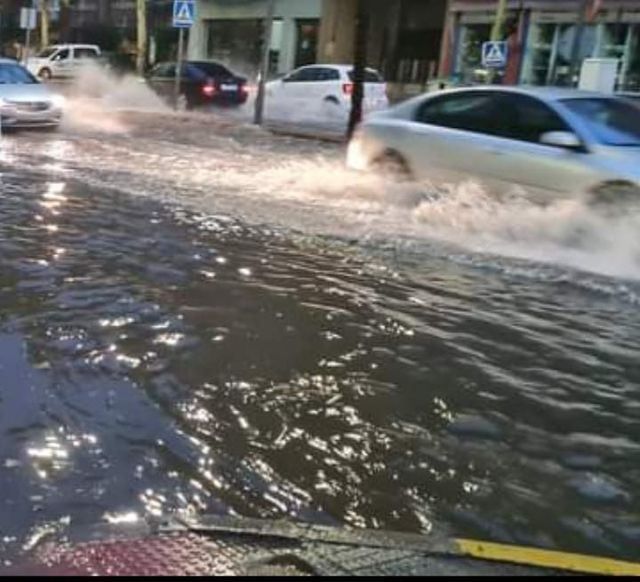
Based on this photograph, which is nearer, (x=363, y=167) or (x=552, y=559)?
(x=552, y=559)

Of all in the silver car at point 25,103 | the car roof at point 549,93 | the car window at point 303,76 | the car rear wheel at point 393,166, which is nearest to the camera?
the car roof at point 549,93

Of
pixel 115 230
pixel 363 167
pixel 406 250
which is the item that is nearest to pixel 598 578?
pixel 406 250

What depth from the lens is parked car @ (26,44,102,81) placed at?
4278cm

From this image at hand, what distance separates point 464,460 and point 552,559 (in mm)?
1170

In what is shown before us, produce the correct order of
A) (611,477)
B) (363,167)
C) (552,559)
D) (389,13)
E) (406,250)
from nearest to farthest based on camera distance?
(552,559) < (611,477) < (406,250) < (363,167) < (389,13)

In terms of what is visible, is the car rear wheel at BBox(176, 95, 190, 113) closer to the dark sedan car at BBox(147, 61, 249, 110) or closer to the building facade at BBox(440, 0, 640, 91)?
the dark sedan car at BBox(147, 61, 249, 110)

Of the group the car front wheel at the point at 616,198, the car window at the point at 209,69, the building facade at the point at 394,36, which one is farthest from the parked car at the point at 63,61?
the car front wheel at the point at 616,198

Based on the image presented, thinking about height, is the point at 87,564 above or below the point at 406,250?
above

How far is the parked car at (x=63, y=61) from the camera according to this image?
42781 millimetres

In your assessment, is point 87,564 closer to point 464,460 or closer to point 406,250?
point 464,460

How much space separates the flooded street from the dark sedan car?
21.4 metres

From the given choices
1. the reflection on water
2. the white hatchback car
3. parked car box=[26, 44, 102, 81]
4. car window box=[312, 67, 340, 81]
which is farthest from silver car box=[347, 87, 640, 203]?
parked car box=[26, 44, 102, 81]

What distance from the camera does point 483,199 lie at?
11.2 metres

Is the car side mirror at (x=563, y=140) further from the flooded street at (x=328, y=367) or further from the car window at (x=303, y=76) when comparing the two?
the car window at (x=303, y=76)
